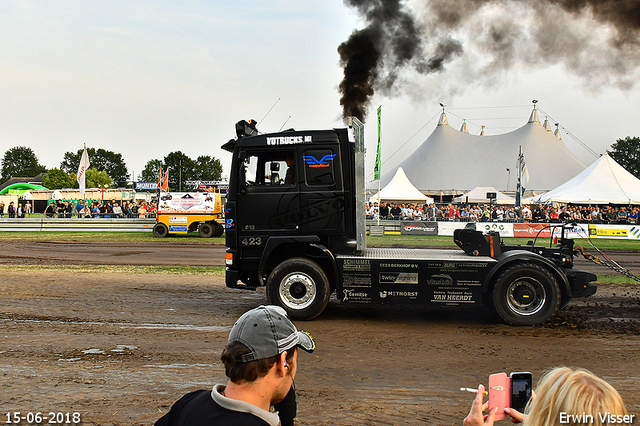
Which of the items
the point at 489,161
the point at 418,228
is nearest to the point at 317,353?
the point at 418,228

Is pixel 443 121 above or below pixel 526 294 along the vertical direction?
above

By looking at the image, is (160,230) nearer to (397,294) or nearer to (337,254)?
(337,254)

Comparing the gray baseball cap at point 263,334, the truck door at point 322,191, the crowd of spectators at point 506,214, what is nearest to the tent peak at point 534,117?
the crowd of spectators at point 506,214

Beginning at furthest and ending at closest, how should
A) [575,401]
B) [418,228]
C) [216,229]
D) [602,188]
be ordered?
[602,188] < [418,228] < [216,229] < [575,401]

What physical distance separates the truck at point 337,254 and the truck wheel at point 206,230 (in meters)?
18.5

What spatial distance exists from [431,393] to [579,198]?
32.5 metres

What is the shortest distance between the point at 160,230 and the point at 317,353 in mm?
21589

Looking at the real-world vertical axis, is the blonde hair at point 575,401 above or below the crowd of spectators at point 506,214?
below

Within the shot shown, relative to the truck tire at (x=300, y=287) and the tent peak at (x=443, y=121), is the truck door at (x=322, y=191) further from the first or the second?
the tent peak at (x=443, y=121)

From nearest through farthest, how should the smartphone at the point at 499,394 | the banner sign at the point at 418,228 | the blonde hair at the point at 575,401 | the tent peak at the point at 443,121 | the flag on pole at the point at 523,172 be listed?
the blonde hair at the point at 575,401
the smartphone at the point at 499,394
the banner sign at the point at 418,228
the flag on pole at the point at 523,172
the tent peak at the point at 443,121

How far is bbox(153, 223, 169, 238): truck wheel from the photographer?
85.9ft

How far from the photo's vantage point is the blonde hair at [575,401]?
171cm

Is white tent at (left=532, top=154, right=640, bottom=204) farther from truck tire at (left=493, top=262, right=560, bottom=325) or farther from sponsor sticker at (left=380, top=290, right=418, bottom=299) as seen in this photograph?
sponsor sticker at (left=380, top=290, right=418, bottom=299)

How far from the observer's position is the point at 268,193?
8039 millimetres
